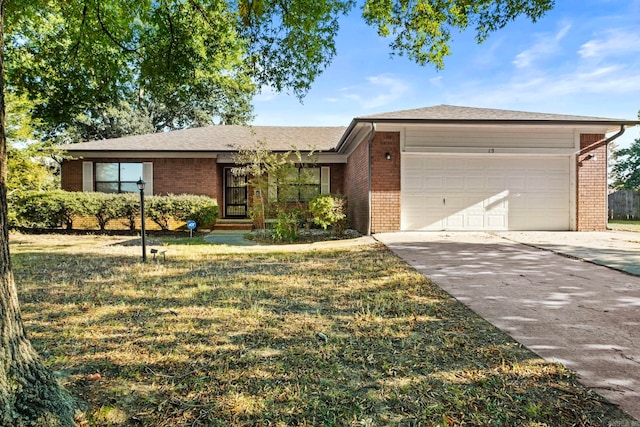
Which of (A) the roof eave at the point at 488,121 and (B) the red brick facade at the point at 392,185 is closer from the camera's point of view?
(A) the roof eave at the point at 488,121

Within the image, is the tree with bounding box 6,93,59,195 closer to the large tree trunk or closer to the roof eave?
the roof eave

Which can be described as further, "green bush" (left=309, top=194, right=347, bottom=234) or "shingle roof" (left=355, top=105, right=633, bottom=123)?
"green bush" (left=309, top=194, right=347, bottom=234)

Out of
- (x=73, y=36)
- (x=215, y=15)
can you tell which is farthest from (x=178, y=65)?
(x=73, y=36)

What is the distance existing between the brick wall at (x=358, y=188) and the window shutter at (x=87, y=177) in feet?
32.0

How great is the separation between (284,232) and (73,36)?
20.6 ft

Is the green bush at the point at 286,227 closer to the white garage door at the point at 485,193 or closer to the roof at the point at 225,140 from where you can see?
the white garage door at the point at 485,193

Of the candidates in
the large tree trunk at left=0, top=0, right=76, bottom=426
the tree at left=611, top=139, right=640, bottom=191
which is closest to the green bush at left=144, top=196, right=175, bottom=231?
the large tree trunk at left=0, top=0, right=76, bottom=426

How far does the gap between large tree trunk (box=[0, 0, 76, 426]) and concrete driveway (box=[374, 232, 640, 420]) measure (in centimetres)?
272

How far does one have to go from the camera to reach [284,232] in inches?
404

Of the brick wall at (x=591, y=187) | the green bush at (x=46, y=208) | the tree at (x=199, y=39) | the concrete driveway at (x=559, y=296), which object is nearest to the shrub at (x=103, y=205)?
the green bush at (x=46, y=208)

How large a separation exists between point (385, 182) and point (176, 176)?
8.54 m

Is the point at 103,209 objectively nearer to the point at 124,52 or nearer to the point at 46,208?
the point at 46,208

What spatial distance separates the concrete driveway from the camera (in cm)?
233

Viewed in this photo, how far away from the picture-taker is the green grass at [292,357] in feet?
6.10
